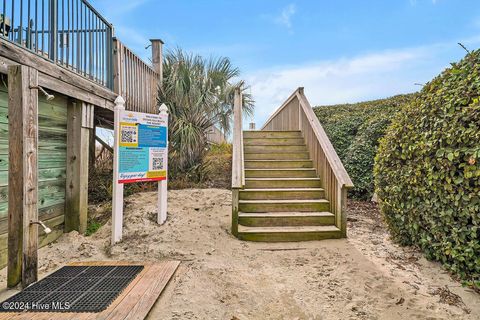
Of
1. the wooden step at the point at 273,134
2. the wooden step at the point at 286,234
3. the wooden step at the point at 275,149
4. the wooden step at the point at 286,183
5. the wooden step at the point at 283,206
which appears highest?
the wooden step at the point at 273,134

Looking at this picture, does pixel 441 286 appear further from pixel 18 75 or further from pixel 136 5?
pixel 136 5

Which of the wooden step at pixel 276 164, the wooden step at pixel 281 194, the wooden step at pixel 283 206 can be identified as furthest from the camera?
→ the wooden step at pixel 276 164

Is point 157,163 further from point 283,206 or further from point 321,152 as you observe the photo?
point 321,152

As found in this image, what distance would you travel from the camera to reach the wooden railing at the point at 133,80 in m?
5.32

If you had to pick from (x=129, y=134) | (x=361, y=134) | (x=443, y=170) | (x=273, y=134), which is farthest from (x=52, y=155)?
(x=361, y=134)

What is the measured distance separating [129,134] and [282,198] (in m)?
2.63

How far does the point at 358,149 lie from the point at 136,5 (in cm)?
553

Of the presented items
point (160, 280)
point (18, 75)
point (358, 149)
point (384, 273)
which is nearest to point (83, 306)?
point (160, 280)

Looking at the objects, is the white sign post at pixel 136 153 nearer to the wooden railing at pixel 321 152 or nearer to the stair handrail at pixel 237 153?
the stair handrail at pixel 237 153

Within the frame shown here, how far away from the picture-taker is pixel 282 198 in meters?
4.82

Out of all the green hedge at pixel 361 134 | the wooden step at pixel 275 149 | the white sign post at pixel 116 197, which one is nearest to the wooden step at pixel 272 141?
the wooden step at pixel 275 149

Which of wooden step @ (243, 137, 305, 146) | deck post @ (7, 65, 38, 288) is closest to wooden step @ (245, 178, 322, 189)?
wooden step @ (243, 137, 305, 146)

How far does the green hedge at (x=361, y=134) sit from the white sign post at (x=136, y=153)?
175 inches

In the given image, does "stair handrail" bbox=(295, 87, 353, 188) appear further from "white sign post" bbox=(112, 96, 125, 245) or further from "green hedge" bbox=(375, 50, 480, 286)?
"white sign post" bbox=(112, 96, 125, 245)
